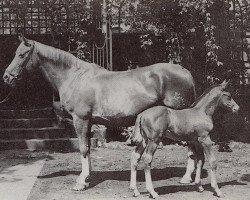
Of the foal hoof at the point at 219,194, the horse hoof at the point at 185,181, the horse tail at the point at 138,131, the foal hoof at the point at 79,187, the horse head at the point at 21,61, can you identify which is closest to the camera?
the foal hoof at the point at 219,194

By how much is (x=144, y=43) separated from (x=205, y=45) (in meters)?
1.91

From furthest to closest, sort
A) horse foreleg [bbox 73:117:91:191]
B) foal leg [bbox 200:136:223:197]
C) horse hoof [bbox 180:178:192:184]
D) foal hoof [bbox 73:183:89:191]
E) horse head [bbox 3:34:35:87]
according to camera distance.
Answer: horse head [bbox 3:34:35:87], horse hoof [bbox 180:178:192:184], horse foreleg [bbox 73:117:91:191], foal hoof [bbox 73:183:89:191], foal leg [bbox 200:136:223:197]

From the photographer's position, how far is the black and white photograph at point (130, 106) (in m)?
7.92

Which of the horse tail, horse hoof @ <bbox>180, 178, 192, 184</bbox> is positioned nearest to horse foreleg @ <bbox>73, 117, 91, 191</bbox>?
the horse tail

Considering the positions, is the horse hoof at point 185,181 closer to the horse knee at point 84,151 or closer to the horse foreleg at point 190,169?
the horse foreleg at point 190,169

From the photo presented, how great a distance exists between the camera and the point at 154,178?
9141 mm

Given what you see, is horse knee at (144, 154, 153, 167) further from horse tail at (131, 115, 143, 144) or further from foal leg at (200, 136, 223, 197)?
foal leg at (200, 136, 223, 197)

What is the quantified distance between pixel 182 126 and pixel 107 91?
1.49m

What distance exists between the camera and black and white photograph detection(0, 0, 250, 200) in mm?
7922

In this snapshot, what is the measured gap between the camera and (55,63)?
884 centimetres

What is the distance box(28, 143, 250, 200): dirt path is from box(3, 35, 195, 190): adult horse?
510 millimetres

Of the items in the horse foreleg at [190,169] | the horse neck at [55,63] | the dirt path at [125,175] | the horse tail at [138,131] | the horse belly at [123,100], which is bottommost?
the dirt path at [125,175]

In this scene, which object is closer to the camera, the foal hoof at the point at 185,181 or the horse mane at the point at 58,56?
the foal hoof at the point at 185,181

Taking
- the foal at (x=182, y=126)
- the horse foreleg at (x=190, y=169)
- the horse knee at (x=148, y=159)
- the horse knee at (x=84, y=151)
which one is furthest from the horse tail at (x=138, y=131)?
the horse foreleg at (x=190, y=169)
